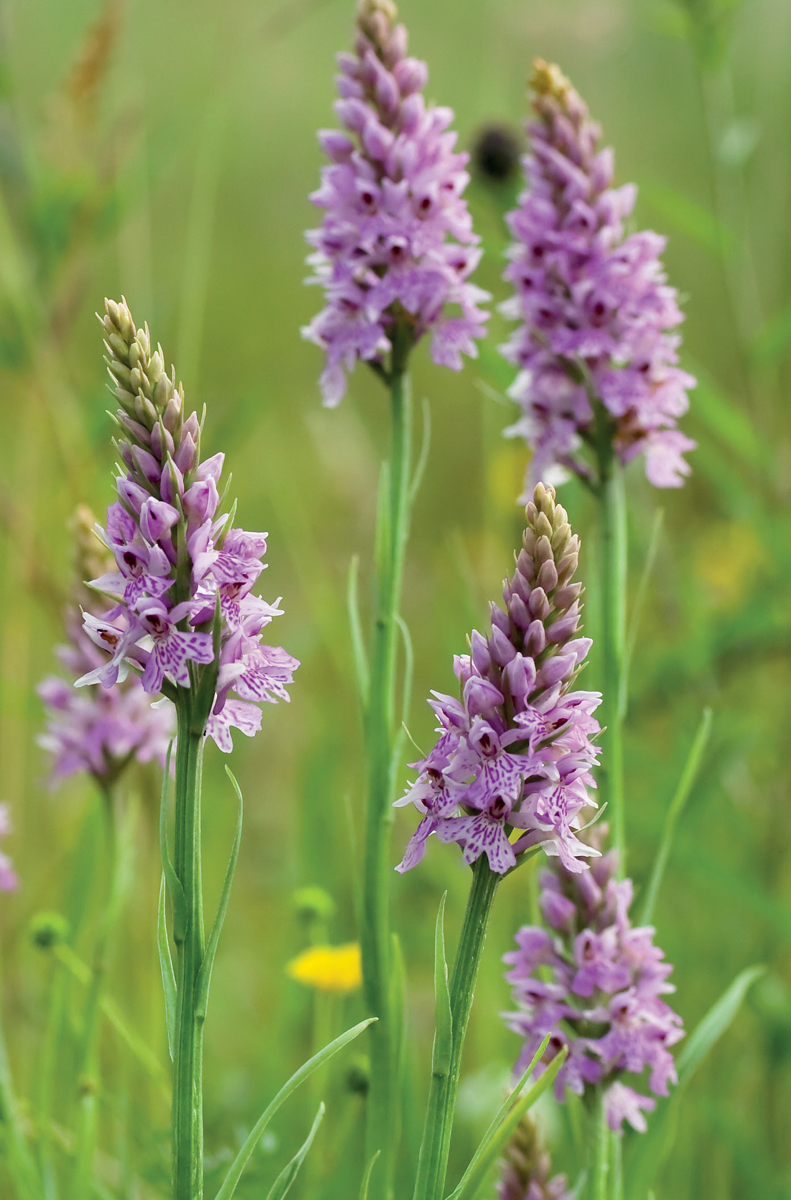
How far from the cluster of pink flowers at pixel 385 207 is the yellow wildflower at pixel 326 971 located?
3.62ft

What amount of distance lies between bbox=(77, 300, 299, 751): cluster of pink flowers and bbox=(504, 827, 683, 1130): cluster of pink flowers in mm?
588

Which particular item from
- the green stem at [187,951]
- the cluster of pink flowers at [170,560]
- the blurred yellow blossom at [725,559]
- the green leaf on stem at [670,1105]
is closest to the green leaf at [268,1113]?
the green stem at [187,951]

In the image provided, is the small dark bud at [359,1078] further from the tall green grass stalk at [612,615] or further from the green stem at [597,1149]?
the tall green grass stalk at [612,615]

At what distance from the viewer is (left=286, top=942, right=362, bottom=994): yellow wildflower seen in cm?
212

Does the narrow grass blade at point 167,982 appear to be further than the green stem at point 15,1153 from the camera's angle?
No

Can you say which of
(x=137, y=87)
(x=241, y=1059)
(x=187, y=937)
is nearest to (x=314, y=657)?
(x=241, y=1059)

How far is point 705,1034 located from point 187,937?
868 mm

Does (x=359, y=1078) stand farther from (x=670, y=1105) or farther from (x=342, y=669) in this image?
(x=342, y=669)

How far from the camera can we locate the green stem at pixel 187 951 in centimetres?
117

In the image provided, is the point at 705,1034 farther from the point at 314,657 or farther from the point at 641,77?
the point at 641,77

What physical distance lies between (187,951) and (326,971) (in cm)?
104

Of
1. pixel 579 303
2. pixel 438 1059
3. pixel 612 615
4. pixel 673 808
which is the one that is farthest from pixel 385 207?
pixel 438 1059

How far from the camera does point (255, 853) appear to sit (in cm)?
496

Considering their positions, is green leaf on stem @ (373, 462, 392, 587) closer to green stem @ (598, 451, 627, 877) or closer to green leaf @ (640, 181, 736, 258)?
green stem @ (598, 451, 627, 877)
